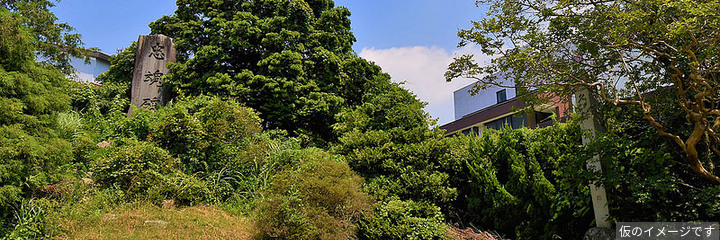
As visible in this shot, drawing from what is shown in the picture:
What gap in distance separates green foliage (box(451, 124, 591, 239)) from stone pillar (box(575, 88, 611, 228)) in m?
0.22

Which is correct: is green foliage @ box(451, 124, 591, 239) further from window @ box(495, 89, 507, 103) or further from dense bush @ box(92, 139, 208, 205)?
window @ box(495, 89, 507, 103)

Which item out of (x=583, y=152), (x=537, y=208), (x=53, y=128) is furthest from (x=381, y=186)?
(x=53, y=128)

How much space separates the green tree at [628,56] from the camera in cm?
442

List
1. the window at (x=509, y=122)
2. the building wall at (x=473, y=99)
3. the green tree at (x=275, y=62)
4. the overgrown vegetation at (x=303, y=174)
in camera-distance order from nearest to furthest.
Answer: the overgrown vegetation at (x=303, y=174) < the green tree at (x=275, y=62) < the window at (x=509, y=122) < the building wall at (x=473, y=99)

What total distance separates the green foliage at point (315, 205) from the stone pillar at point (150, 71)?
23.8 ft

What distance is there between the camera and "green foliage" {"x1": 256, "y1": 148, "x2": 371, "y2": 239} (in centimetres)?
595

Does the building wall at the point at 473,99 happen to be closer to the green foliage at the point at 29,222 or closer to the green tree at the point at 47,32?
the green tree at the point at 47,32

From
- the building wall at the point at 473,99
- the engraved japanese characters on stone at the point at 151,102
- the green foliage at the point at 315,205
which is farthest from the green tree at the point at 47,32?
the building wall at the point at 473,99

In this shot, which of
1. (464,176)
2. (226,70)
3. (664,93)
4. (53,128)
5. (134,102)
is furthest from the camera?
(226,70)

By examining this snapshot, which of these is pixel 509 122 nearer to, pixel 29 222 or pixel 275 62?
pixel 275 62

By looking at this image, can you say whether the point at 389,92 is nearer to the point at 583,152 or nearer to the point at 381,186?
the point at 381,186

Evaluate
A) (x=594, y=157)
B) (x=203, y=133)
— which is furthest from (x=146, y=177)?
(x=594, y=157)

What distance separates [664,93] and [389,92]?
4.27 metres

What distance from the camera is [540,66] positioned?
545cm
